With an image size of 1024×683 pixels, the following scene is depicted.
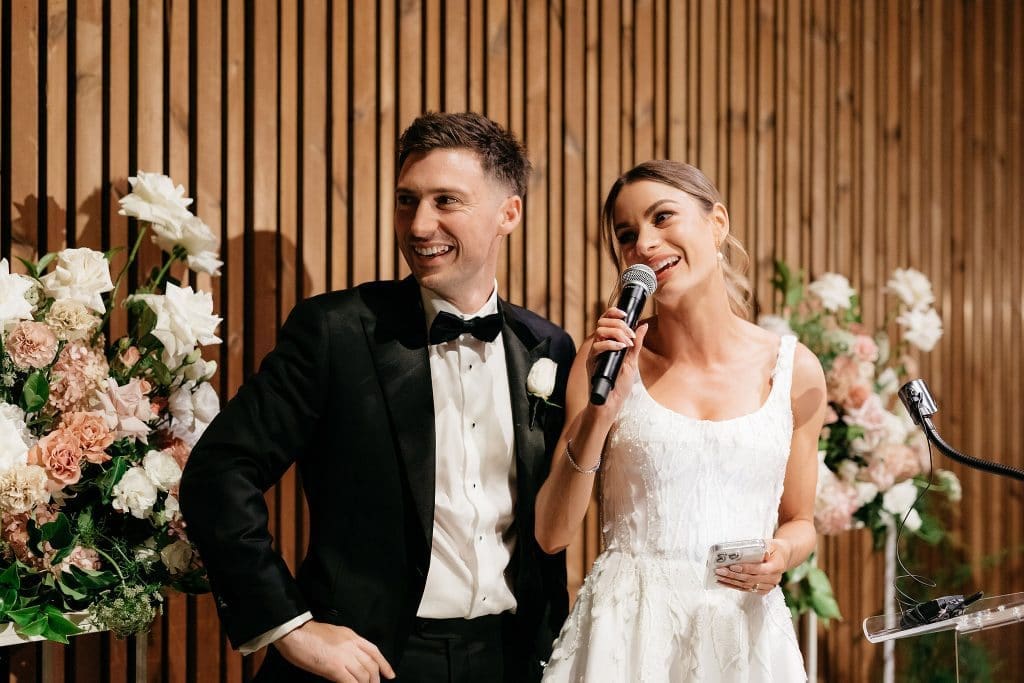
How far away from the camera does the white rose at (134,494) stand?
2076 millimetres

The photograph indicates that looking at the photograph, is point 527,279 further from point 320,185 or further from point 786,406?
point 786,406

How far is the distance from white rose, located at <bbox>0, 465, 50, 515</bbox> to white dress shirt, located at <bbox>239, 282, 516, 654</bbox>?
2.55 feet

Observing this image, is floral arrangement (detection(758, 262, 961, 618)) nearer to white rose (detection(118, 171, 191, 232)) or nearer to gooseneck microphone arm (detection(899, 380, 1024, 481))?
gooseneck microphone arm (detection(899, 380, 1024, 481))

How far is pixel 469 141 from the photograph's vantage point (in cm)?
224

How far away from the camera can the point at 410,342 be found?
2205mm

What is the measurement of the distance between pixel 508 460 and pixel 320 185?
1.12m

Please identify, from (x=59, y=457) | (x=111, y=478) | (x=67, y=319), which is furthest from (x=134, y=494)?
(x=67, y=319)

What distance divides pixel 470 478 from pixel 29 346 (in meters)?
0.93

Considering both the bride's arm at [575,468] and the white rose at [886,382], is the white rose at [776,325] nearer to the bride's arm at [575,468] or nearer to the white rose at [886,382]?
the white rose at [886,382]

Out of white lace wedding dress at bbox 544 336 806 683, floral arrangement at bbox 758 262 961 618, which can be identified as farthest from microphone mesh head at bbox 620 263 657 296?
floral arrangement at bbox 758 262 961 618

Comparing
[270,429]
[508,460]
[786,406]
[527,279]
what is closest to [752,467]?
[786,406]

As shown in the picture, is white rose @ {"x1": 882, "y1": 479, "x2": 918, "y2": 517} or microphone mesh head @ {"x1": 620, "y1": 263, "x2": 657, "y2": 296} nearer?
microphone mesh head @ {"x1": 620, "y1": 263, "x2": 657, "y2": 296}

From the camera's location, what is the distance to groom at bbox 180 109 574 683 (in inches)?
76.9

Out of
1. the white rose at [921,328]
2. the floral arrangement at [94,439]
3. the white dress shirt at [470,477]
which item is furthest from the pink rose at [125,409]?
the white rose at [921,328]
